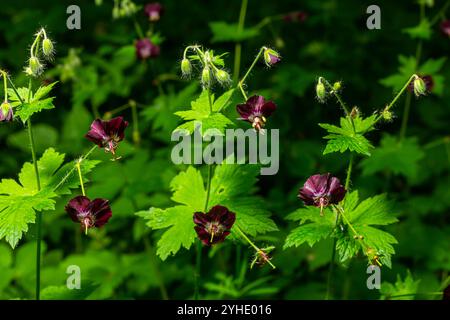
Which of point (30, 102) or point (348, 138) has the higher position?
point (30, 102)

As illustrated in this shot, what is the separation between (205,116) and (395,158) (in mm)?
1820

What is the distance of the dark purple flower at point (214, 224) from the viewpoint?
2338mm

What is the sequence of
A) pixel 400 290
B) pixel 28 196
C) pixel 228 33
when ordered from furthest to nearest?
1. pixel 228 33
2. pixel 400 290
3. pixel 28 196

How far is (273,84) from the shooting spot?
514 cm

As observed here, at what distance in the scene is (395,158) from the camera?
12.4 feet

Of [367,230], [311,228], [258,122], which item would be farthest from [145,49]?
[367,230]

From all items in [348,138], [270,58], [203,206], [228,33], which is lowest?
[203,206]

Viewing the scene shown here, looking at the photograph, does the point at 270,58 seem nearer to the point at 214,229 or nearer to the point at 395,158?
the point at 214,229

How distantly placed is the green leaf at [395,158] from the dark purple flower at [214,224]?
1.61 meters

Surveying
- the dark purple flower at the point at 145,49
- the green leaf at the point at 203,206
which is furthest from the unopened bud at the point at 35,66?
the dark purple flower at the point at 145,49

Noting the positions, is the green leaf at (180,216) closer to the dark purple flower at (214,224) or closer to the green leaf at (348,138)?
the dark purple flower at (214,224)

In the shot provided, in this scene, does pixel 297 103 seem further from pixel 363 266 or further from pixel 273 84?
pixel 363 266

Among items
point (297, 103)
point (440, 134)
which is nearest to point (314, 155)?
point (297, 103)

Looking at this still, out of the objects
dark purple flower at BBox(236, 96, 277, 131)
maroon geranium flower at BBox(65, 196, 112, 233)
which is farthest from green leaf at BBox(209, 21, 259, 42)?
maroon geranium flower at BBox(65, 196, 112, 233)
